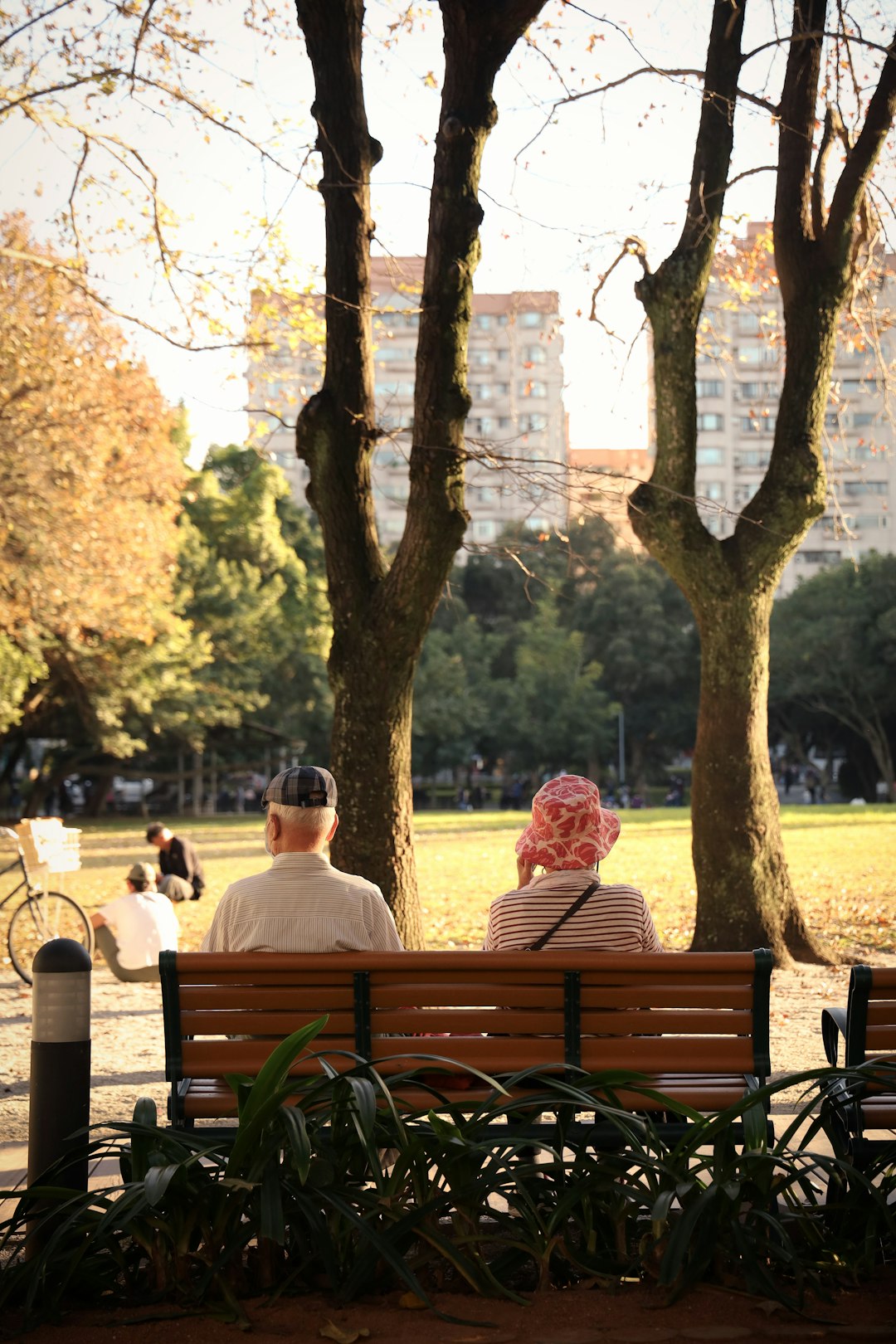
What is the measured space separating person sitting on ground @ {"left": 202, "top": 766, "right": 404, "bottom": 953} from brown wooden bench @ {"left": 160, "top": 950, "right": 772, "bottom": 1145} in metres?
0.50

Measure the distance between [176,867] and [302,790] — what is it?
9160 mm

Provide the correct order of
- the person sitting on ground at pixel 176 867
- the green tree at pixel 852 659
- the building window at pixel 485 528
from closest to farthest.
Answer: the person sitting on ground at pixel 176 867 → the green tree at pixel 852 659 → the building window at pixel 485 528

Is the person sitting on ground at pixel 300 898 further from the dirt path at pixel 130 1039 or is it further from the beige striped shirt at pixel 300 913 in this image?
the dirt path at pixel 130 1039

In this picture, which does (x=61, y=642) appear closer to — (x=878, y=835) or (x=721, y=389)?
(x=878, y=835)

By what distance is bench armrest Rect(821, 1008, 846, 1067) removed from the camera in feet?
15.6

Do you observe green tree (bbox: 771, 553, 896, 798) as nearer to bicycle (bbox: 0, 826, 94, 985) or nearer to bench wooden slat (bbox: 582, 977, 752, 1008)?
bicycle (bbox: 0, 826, 94, 985)

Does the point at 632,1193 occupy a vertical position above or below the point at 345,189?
below

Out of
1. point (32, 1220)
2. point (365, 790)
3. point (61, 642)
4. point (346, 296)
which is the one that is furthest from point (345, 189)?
point (61, 642)

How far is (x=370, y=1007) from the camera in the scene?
171 inches

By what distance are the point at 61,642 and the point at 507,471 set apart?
28.2 meters

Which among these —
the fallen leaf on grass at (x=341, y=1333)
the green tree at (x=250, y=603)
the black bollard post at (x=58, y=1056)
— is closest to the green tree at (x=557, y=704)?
the green tree at (x=250, y=603)

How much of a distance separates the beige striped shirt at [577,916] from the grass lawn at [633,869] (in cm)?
851

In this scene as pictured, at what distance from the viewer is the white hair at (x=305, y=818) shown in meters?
4.96

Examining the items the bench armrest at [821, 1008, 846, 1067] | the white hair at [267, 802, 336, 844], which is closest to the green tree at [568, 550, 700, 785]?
the bench armrest at [821, 1008, 846, 1067]
